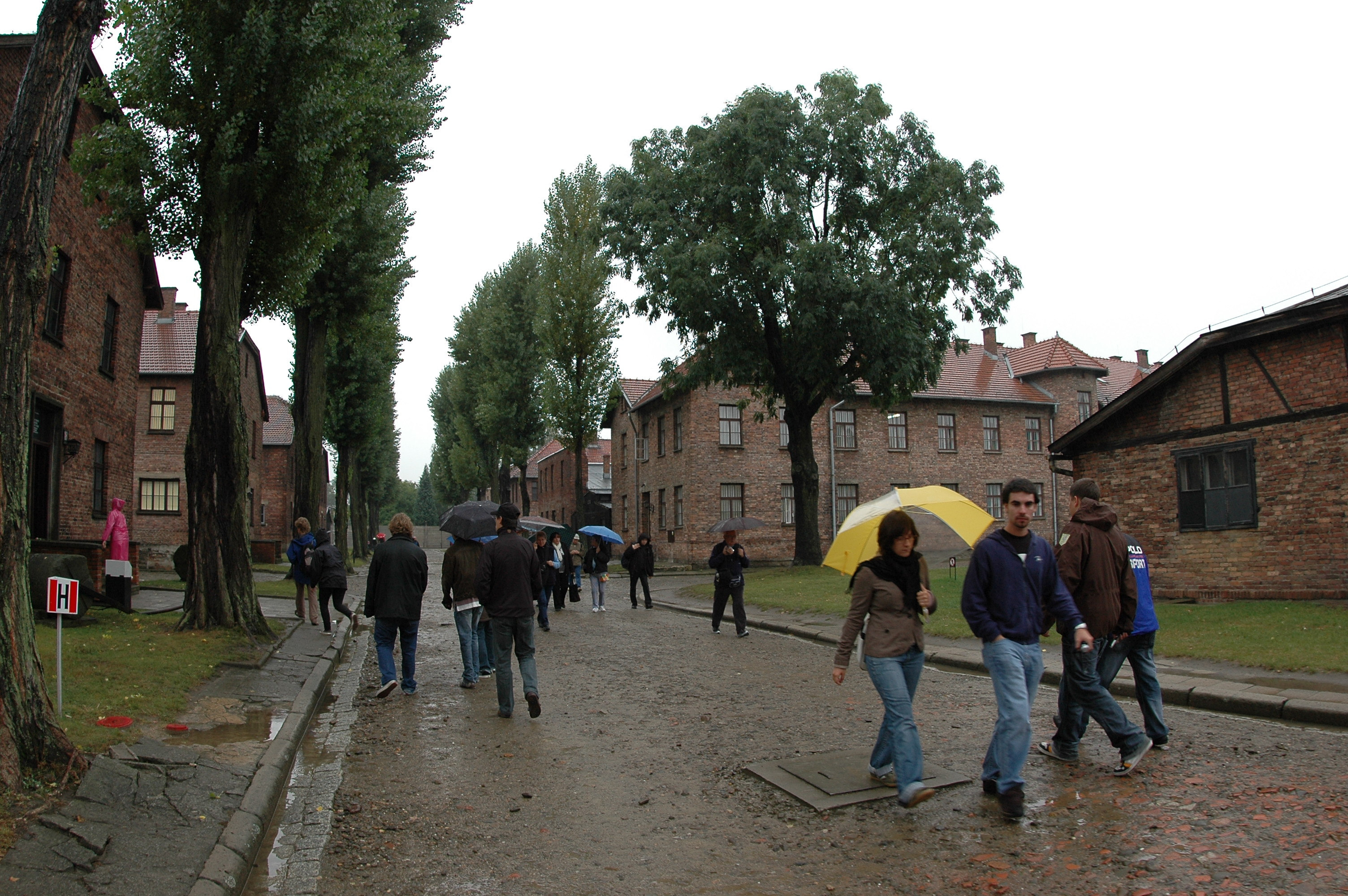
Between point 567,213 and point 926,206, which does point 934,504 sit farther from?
point 567,213

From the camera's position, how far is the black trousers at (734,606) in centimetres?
1505

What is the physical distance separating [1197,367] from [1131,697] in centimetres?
1055

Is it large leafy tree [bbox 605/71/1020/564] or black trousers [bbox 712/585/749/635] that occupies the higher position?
large leafy tree [bbox 605/71/1020/564]

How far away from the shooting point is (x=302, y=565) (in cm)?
1403

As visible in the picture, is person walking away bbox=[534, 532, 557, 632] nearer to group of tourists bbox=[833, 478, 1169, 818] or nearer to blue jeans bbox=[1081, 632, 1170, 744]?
blue jeans bbox=[1081, 632, 1170, 744]

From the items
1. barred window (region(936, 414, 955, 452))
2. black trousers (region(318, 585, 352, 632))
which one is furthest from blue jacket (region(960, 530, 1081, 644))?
barred window (region(936, 414, 955, 452))

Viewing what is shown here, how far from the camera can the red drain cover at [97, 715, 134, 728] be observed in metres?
6.74

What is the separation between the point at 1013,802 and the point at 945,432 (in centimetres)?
3678

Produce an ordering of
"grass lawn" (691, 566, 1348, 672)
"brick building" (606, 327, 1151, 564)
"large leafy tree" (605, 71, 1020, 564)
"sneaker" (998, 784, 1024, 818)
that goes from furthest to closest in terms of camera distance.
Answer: "brick building" (606, 327, 1151, 564)
"large leafy tree" (605, 71, 1020, 564)
"grass lawn" (691, 566, 1348, 672)
"sneaker" (998, 784, 1024, 818)

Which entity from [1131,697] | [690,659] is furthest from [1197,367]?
[690,659]

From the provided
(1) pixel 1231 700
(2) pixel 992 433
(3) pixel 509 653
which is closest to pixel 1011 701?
(1) pixel 1231 700

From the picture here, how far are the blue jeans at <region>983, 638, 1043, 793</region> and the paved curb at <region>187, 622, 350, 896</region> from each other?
409 cm

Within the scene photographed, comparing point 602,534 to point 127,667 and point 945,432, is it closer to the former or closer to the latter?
point 127,667

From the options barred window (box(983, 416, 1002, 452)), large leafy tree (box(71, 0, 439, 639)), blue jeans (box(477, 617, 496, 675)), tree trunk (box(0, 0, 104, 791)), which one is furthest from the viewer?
barred window (box(983, 416, 1002, 452))
